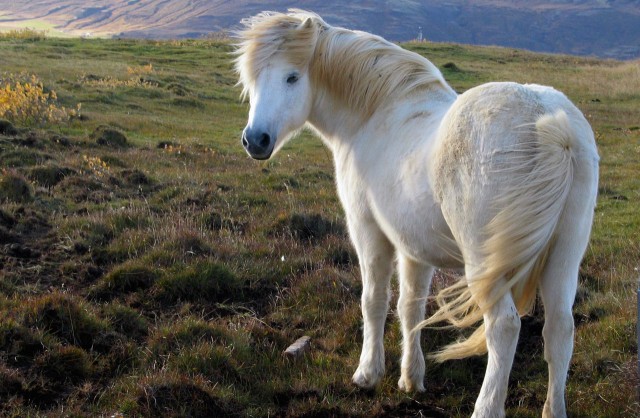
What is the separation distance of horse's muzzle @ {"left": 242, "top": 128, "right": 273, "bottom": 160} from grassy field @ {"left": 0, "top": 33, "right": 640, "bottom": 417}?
4.65 feet

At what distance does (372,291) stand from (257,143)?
1.34m

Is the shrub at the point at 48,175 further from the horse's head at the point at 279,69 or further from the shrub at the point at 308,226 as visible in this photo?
the horse's head at the point at 279,69

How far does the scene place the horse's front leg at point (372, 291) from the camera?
4.49m

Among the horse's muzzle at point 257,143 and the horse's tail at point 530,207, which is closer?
the horse's tail at point 530,207

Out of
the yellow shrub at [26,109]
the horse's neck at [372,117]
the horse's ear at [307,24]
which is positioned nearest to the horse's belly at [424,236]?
the horse's neck at [372,117]

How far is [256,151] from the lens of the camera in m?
4.45

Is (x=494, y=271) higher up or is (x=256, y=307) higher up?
(x=494, y=271)

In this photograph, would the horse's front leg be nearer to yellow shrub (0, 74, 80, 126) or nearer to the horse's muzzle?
the horse's muzzle

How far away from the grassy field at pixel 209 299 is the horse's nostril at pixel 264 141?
1.48m

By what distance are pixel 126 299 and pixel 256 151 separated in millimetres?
2114

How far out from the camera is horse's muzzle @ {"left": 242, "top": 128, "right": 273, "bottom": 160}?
14.5 feet

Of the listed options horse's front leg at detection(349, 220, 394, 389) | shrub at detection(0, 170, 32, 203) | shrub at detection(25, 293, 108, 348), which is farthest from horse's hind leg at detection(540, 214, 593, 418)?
shrub at detection(0, 170, 32, 203)

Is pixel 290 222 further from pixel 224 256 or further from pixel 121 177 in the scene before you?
pixel 121 177

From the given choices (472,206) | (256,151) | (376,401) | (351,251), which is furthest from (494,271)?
(351,251)
